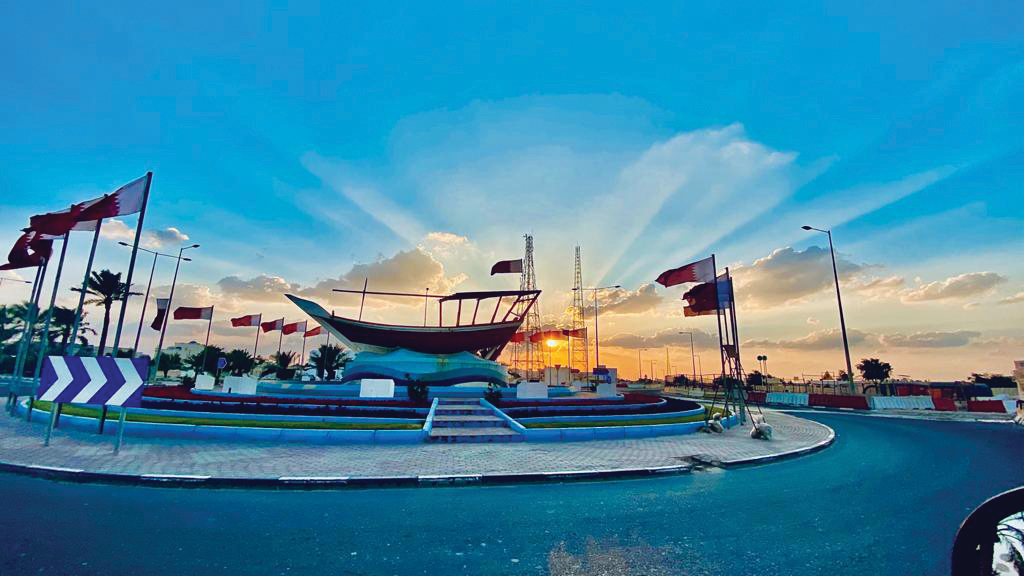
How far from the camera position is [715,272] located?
20031 millimetres

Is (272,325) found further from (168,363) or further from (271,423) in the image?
(271,423)

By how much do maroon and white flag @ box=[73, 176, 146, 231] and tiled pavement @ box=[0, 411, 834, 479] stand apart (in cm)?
709

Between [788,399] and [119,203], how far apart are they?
44272mm

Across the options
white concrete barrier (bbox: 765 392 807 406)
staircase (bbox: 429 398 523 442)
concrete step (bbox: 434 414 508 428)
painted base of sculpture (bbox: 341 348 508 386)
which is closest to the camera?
staircase (bbox: 429 398 523 442)

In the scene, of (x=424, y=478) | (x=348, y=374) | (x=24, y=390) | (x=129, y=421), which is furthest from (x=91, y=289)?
(x=424, y=478)

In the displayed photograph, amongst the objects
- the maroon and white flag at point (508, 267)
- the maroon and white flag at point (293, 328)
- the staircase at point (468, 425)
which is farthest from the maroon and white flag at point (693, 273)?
the maroon and white flag at point (293, 328)

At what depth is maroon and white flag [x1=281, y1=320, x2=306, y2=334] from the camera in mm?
46006

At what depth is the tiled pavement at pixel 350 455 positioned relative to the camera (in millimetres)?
8938

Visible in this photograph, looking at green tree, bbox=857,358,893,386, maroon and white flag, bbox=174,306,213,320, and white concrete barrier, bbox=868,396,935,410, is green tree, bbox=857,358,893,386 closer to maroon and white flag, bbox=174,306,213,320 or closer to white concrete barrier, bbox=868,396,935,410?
white concrete barrier, bbox=868,396,935,410

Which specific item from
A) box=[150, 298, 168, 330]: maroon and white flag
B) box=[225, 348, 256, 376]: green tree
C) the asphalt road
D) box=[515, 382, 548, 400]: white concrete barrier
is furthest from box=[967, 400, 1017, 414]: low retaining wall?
box=[225, 348, 256, 376]: green tree

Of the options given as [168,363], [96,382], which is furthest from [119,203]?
[168,363]

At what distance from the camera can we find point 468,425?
16.1m

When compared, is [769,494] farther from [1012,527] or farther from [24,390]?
[24,390]

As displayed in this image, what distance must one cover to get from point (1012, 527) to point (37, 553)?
7.98 metres
